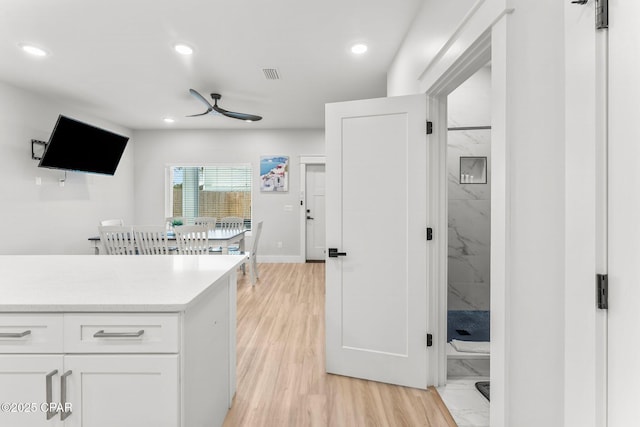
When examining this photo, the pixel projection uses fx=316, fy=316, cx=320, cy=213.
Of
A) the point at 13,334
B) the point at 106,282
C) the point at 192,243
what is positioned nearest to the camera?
the point at 13,334

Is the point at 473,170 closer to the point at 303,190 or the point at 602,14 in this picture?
the point at 602,14

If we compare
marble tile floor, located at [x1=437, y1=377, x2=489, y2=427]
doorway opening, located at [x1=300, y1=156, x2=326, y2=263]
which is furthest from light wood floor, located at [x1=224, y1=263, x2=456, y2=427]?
doorway opening, located at [x1=300, y1=156, x2=326, y2=263]

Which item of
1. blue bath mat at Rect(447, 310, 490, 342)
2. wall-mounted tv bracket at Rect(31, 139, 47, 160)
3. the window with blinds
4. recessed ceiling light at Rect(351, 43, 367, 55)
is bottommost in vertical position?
blue bath mat at Rect(447, 310, 490, 342)

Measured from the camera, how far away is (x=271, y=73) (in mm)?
3590

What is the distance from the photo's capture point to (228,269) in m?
1.66

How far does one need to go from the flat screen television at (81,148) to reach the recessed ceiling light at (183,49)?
2110 mm

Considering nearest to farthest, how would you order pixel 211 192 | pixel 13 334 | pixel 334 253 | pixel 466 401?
pixel 13 334, pixel 466 401, pixel 334 253, pixel 211 192

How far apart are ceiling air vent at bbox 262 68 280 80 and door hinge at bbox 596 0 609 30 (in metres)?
3.13

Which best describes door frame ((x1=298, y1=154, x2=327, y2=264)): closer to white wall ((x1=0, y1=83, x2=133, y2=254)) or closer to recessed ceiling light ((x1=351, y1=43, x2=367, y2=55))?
recessed ceiling light ((x1=351, y1=43, x2=367, y2=55))

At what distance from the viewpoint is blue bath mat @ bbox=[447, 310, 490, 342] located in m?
2.68

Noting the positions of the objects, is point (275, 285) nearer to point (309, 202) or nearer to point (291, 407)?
point (309, 202)

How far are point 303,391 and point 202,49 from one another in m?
3.06

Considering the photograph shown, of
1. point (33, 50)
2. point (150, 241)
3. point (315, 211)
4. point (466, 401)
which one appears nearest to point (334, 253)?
point (466, 401)

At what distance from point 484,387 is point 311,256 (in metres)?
4.59
